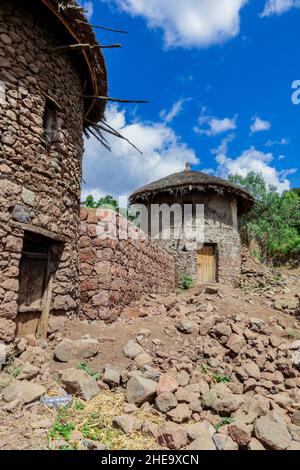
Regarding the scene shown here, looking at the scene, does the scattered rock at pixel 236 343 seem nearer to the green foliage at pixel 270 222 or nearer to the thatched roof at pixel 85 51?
the thatched roof at pixel 85 51

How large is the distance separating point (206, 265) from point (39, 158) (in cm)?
975

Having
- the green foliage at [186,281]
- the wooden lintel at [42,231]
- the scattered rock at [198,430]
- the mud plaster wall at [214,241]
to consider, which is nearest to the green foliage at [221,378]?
the scattered rock at [198,430]

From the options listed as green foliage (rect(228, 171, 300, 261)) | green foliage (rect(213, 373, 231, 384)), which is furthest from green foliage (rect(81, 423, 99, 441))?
green foliage (rect(228, 171, 300, 261))

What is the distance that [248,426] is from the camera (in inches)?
126

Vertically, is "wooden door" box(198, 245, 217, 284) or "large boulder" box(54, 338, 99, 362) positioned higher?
"wooden door" box(198, 245, 217, 284)

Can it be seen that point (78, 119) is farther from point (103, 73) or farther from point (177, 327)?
point (177, 327)

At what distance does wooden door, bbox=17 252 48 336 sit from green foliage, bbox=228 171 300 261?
14.8 meters

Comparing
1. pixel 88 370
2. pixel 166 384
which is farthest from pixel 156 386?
pixel 88 370

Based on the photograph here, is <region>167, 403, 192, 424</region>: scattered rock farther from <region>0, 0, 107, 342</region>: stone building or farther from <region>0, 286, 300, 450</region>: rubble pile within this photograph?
<region>0, 0, 107, 342</region>: stone building

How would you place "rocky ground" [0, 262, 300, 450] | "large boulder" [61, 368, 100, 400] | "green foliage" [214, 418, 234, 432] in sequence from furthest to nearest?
"large boulder" [61, 368, 100, 400] < "green foliage" [214, 418, 234, 432] < "rocky ground" [0, 262, 300, 450]

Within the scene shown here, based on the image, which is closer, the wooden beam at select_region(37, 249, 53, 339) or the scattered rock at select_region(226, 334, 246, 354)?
the wooden beam at select_region(37, 249, 53, 339)

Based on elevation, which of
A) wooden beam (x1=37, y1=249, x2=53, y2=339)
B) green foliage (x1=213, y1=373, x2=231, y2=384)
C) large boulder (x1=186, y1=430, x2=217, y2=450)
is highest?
wooden beam (x1=37, y1=249, x2=53, y2=339)

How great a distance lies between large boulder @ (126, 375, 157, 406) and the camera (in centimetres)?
362

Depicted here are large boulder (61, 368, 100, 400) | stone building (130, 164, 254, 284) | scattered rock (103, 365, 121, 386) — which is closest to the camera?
large boulder (61, 368, 100, 400)
